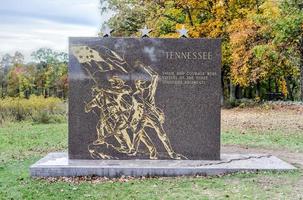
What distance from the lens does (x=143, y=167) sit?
9.28m

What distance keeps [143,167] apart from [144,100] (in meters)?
1.51

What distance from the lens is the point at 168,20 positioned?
3244cm

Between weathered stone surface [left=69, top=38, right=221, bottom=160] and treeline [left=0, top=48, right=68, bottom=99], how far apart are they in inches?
1603

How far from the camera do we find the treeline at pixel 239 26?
24688 mm

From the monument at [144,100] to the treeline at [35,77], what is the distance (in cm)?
4073

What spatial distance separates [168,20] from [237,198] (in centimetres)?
2580

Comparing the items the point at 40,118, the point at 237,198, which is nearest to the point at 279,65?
the point at 40,118

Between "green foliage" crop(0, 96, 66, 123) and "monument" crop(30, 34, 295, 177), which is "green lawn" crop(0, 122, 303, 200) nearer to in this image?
"monument" crop(30, 34, 295, 177)

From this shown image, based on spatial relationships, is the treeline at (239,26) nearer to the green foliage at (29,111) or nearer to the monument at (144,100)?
the green foliage at (29,111)

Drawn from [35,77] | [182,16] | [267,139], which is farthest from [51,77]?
[267,139]

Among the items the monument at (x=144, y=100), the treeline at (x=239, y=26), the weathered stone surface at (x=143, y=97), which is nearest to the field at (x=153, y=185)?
the monument at (x=144, y=100)

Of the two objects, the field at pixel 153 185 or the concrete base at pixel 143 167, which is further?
the concrete base at pixel 143 167

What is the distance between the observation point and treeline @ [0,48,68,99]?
173 ft

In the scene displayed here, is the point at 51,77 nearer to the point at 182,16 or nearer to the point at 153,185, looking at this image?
the point at 182,16
